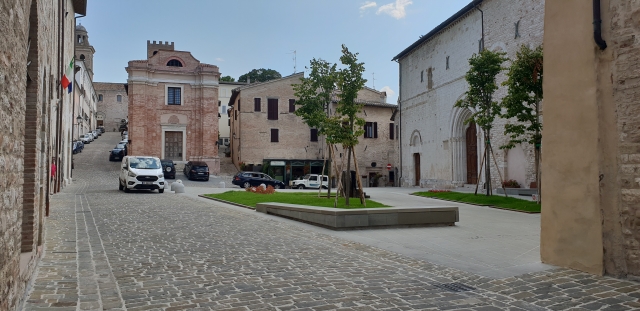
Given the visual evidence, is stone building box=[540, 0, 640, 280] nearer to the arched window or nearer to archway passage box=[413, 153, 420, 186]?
archway passage box=[413, 153, 420, 186]

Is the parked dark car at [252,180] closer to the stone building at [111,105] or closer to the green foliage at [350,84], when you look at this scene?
the green foliage at [350,84]

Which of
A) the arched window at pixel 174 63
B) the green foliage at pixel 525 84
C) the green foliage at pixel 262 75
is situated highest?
the green foliage at pixel 262 75

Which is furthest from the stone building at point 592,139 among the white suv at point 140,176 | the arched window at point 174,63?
the arched window at point 174,63

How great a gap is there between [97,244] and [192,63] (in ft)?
135

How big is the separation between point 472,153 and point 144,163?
769 inches

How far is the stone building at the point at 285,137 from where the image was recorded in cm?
4697

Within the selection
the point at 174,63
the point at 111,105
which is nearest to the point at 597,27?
the point at 174,63

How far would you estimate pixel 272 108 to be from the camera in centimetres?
4812

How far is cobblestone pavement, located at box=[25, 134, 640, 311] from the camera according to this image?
5082mm

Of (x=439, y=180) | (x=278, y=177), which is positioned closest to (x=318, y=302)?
(x=439, y=180)

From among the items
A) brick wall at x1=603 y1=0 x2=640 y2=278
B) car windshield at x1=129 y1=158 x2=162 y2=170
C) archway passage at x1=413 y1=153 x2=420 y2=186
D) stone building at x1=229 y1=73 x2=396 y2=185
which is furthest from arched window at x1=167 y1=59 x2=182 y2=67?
brick wall at x1=603 y1=0 x2=640 y2=278

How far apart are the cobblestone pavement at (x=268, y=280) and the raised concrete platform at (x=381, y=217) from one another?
49.1 inches

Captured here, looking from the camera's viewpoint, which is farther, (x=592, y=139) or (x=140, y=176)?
(x=140, y=176)

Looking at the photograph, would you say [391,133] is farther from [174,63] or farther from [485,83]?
[485,83]
